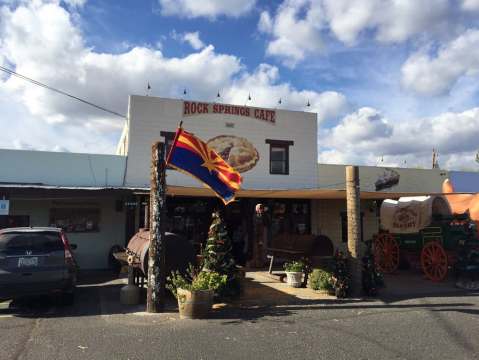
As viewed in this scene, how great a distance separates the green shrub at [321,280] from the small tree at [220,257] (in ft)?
6.98

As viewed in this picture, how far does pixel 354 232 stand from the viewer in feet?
33.8

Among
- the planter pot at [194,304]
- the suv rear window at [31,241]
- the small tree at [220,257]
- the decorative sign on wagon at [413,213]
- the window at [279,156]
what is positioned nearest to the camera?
the planter pot at [194,304]

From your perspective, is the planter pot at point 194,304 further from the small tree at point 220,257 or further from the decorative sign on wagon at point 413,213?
the decorative sign on wagon at point 413,213

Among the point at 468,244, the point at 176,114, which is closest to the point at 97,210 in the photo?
the point at 176,114

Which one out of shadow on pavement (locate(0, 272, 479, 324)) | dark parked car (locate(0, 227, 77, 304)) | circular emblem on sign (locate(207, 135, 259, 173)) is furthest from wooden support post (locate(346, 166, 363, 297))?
circular emblem on sign (locate(207, 135, 259, 173))

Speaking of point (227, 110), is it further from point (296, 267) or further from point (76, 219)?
point (296, 267)

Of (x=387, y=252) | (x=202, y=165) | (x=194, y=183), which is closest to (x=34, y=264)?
(x=202, y=165)

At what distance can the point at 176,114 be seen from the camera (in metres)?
17.0

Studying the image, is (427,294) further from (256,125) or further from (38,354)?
(256,125)

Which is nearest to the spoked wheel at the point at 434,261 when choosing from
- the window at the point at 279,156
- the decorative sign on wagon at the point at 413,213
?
the decorative sign on wagon at the point at 413,213

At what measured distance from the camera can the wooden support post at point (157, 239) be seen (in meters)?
8.40

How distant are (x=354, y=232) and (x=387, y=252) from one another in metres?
5.73

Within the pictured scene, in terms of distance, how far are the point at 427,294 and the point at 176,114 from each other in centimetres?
1069

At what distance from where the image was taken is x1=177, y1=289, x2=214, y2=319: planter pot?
7.91 m
